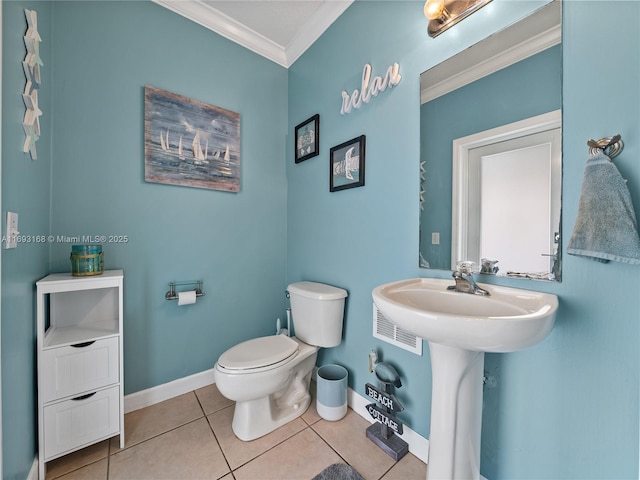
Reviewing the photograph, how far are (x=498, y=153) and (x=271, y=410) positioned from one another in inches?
68.1

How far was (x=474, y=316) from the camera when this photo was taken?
2.56 feet

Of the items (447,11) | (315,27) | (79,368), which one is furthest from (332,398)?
(315,27)

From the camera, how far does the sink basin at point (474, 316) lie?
670mm

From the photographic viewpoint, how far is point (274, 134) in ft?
6.98

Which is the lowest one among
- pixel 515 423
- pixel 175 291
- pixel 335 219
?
pixel 515 423

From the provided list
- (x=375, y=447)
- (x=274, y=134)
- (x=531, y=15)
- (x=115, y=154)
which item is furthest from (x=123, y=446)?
(x=531, y=15)

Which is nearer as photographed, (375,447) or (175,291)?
(375,447)

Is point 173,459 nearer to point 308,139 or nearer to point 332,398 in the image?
point 332,398

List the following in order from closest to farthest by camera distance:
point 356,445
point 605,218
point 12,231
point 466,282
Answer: point 605,218, point 12,231, point 466,282, point 356,445

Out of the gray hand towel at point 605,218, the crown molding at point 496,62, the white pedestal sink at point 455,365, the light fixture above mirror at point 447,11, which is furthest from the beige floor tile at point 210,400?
the light fixture above mirror at point 447,11

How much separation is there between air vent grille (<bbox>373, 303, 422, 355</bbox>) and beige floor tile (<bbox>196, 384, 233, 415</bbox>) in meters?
1.09

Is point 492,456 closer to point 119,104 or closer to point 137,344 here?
point 137,344

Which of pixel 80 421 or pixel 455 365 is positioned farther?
pixel 80 421

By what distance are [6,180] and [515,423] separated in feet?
6.64
